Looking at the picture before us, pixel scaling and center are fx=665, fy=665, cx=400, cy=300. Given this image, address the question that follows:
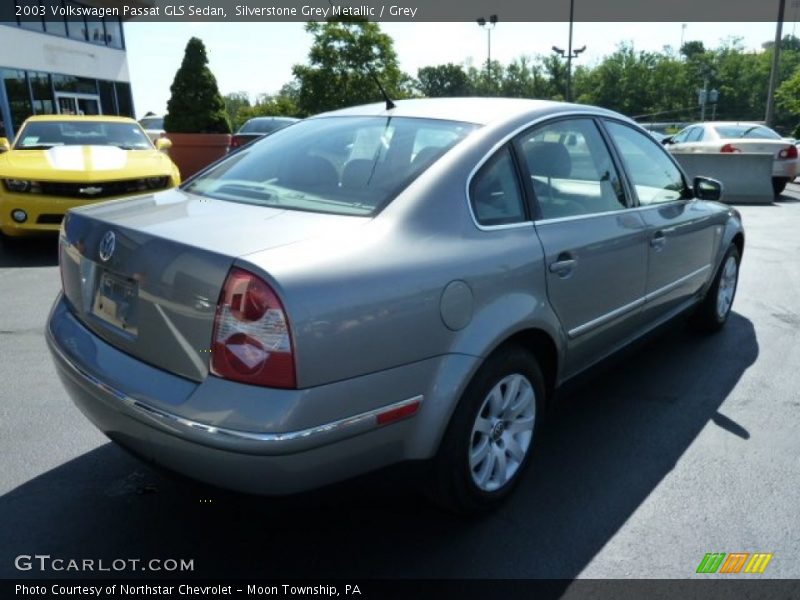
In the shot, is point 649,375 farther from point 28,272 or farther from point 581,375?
point 28,272

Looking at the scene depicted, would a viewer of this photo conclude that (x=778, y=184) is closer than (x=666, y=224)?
No

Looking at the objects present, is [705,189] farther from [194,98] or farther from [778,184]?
[194,98]

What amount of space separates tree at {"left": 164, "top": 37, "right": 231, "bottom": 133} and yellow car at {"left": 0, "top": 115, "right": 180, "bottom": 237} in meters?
6.20

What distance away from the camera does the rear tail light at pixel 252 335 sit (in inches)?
75.0

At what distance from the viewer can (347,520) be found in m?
2.61

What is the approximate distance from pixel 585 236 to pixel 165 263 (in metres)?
1.79

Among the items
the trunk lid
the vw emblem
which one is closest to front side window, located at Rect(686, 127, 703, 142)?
the trunk lid

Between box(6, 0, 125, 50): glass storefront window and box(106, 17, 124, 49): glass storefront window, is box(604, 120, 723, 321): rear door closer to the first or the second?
box(6, 0, 125, 50): glass storefront window

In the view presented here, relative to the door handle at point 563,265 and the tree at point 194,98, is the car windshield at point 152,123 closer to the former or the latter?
the tree at point 194,98

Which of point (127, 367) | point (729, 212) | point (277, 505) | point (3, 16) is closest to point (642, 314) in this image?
point (729, 212)

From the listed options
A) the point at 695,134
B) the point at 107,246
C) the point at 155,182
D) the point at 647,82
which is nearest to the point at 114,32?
the point at 695,134

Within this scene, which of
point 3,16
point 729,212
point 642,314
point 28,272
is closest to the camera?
point 642,314

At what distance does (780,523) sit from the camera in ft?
8.65

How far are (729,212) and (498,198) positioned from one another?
2.77 m
